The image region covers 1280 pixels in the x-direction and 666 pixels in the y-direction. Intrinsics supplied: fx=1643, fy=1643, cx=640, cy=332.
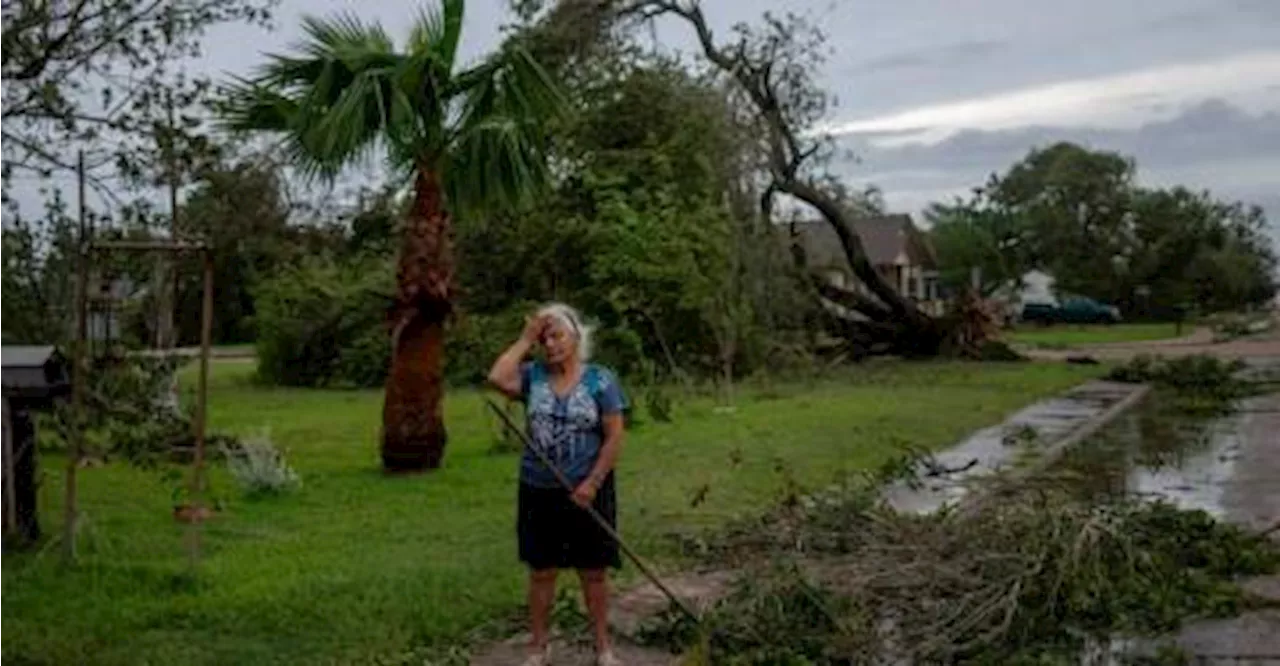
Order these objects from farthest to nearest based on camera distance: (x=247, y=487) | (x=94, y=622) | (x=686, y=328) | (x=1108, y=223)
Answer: (x=1108, y=223) < (x=686, y=328) < (x=247, y=487) < (x=94, y=622)

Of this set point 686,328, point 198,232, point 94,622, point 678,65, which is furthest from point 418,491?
point 678,65

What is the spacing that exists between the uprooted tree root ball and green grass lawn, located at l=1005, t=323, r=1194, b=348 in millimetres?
35652

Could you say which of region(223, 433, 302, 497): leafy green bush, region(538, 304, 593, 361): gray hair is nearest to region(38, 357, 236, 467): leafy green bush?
Result: region(223, 433, 302, 497): leafy green bush

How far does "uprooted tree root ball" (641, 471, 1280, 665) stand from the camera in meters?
7.33

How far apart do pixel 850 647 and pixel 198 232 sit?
660cm

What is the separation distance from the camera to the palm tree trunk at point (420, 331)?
13750mm

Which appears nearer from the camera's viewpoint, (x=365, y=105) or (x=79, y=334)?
(x=79, y=334)

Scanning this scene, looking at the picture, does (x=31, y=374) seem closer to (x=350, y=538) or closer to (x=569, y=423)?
(x=350, y=538)

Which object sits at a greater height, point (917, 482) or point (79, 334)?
point (79, 334)

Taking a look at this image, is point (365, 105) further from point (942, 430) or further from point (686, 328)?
point (686, 328)

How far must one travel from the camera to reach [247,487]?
42.0 ft

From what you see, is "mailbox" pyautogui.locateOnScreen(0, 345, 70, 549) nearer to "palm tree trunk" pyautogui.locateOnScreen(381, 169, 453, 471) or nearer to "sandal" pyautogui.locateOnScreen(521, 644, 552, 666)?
"palm tree trunk" pyautogui.locateOnScreen(381, 169, 453, 471)

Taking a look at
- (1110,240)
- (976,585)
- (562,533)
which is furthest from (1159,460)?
(1110,240)

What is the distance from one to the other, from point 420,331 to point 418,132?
169cm
